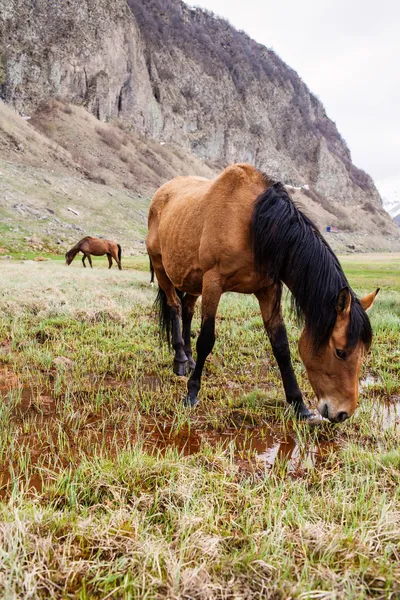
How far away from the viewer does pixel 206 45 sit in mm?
71375

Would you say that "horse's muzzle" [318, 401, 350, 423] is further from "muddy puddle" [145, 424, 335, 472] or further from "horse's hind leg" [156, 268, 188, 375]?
"horse's hind leg" [156, 268, 188, 375]

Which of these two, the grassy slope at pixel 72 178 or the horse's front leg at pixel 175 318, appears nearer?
the horse's front leg at pixel 175 318

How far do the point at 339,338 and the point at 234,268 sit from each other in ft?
3.92

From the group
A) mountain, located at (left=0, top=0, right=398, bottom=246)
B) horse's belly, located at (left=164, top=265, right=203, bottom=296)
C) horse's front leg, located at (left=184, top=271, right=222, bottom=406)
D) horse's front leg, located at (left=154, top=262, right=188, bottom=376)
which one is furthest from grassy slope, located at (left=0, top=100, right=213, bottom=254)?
horse's front leg, located at (left=184, top=271, right=222, bottom=406)

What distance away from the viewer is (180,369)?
15.8ft

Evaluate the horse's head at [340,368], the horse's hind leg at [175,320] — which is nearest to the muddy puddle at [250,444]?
the horse's head at [340,368]

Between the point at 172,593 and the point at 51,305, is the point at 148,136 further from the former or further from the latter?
the point at 172,593

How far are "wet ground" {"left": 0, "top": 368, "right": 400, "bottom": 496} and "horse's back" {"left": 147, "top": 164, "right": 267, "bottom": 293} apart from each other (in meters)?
1.51

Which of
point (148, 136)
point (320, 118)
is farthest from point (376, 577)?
point (320, 118)

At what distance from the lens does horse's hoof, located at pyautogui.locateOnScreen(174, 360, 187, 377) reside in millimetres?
4768

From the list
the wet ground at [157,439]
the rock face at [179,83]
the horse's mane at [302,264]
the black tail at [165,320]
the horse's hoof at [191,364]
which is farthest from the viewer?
the rock face at [179,83]

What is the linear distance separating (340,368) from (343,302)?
0.49m

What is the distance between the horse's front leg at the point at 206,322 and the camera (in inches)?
148

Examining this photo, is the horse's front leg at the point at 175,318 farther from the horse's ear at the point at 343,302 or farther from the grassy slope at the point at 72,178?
the grassy slope at the point at 72,178
